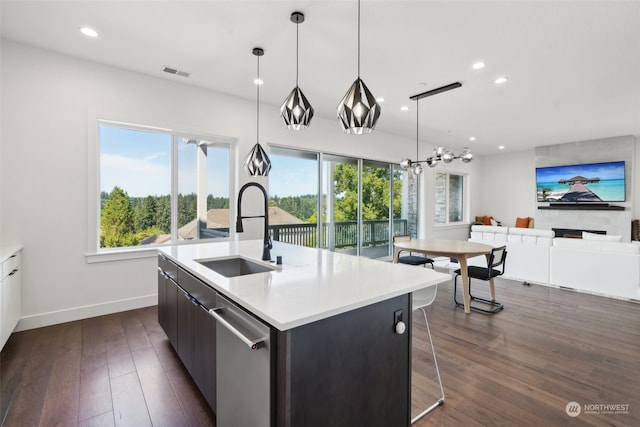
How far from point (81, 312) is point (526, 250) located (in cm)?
A: 622

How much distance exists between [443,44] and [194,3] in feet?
7.45

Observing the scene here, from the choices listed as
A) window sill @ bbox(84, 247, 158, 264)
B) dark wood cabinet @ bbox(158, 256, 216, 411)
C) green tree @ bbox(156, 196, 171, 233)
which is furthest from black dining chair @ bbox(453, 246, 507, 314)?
green tree @ bbox(156, 196, 171, 233)

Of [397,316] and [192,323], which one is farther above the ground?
[397,316]


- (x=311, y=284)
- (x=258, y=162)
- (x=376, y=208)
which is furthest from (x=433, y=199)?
(x=311, y=284)

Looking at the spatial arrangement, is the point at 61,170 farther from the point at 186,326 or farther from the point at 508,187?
the point at 508,187

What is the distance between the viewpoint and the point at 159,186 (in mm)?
3975

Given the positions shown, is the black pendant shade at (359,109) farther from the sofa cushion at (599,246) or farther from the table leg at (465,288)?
the sofa cushion at (599,246)

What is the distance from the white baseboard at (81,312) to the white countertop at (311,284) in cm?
179

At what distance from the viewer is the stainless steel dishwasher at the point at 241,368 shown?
120 centimetres

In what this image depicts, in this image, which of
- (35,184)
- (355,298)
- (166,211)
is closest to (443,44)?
(355,298)

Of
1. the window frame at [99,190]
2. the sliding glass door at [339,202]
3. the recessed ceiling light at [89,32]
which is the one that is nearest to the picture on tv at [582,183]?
the sliding glass door at [339,202]

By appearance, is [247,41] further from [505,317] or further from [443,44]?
[505,317]

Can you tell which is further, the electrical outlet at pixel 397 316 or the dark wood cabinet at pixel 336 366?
the electrical outlet at pixel 397 316

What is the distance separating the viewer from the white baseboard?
10.1 ft
